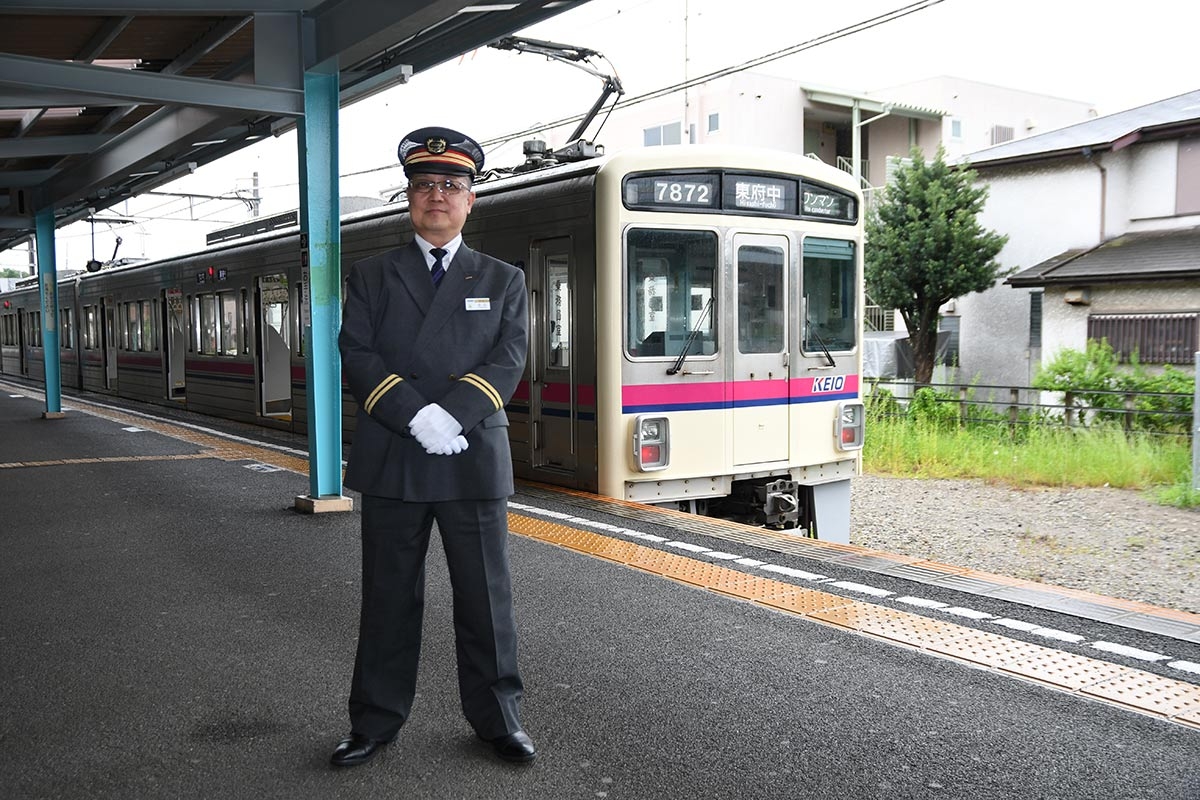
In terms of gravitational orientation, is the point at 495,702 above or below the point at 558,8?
below

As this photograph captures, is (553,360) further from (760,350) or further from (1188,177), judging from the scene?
(1188,177)

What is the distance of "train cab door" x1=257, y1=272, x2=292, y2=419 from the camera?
1282 centimetres

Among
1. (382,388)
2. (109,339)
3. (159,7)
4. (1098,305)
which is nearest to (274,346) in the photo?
(159,7)

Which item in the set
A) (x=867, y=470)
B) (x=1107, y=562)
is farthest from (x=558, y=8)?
(x=867, y=470)

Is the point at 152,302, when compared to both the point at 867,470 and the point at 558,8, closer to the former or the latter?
the point at 867,470

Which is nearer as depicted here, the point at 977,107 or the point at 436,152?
the point at 436,152

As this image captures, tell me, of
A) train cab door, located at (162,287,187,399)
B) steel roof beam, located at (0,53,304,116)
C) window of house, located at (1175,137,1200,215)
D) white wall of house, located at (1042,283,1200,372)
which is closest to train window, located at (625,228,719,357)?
steel roof beam, located at (0,53,304,116)

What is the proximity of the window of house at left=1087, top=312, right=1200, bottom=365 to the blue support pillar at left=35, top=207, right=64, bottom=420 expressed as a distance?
15.9 meters

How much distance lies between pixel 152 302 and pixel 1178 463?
50.0 feet

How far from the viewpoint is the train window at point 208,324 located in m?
14.8

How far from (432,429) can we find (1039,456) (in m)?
12.8

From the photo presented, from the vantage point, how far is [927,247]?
1952cm

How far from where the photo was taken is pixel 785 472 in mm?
8117

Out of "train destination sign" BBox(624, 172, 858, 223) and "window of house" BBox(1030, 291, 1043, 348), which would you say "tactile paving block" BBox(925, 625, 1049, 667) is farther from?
"window of house" BBox(1030, 291, 1043, 348)
